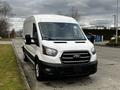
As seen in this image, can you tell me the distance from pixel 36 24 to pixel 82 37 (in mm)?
1801

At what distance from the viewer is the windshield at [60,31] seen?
363 inches

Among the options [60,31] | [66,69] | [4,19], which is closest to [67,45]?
[66,69]

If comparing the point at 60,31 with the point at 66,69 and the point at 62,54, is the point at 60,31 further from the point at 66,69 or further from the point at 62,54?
the point at 66,69

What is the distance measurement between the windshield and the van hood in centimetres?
56

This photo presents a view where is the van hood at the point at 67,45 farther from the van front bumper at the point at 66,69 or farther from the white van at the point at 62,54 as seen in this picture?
the van front bumper at the point at 66,69

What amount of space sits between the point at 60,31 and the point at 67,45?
1306 mm

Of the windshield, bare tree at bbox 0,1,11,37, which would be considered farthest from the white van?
bare tree at bbox 0,1,11,37

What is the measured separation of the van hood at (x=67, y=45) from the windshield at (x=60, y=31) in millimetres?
565

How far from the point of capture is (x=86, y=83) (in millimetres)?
8695

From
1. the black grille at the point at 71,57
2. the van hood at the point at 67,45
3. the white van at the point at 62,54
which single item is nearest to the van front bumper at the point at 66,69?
the white van at the point at 62,54

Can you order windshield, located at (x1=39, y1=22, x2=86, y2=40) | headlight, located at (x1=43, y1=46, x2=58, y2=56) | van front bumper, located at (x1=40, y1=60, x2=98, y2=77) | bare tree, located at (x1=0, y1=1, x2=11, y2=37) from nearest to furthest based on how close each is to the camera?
van front bumper, located at (x1=40, y1=60, x2=98, y2=77) → headlight, located at (x1=43, y1=46, x2=58, y2=56) → windshield, located at (x1=39, y1=22, x2=86, y2=40) → bare tree, located at (x1=0, y1=1, x2=11, y2=37)

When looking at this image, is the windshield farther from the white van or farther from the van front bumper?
the van front bumper

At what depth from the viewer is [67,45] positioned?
8336mm

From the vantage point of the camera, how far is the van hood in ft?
26.9
